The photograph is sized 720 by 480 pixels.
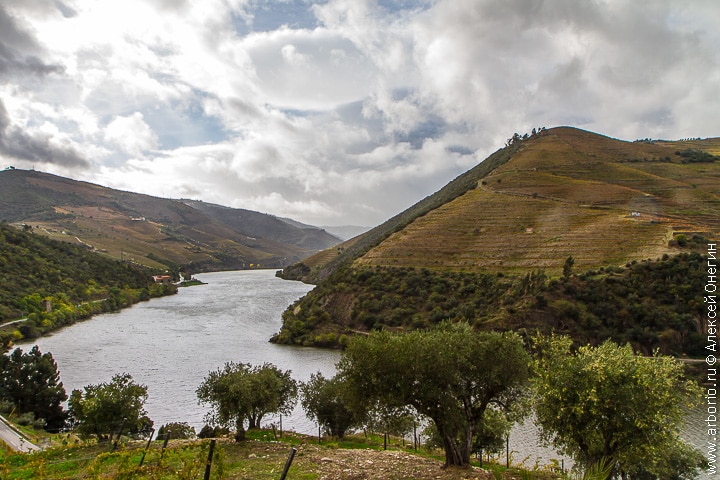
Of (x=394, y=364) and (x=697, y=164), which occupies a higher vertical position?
(x=697, y=164)

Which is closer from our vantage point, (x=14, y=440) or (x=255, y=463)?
(x=255, y=463)

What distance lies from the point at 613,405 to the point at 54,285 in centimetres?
12656

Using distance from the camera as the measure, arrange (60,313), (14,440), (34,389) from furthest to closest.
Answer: (60,313) < (34,389) < (14,440)

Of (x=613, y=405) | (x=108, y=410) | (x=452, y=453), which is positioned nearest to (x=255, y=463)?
(x=452, y=453)

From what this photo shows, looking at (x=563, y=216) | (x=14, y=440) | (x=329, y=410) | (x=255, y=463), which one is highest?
(x=563, y=216)

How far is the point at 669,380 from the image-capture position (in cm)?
1797

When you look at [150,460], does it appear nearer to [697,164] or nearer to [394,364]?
[394,364]

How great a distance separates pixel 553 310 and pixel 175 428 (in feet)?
172

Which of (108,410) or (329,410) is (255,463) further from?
(108,410)

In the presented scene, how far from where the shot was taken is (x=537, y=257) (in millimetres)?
76438

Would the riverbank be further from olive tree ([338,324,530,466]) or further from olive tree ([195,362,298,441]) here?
olive tree ([338,324,530,466])

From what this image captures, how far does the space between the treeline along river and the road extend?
450 inches

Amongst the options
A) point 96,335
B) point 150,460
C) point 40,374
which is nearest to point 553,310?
point 150,460

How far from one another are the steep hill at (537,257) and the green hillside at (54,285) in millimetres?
50417
